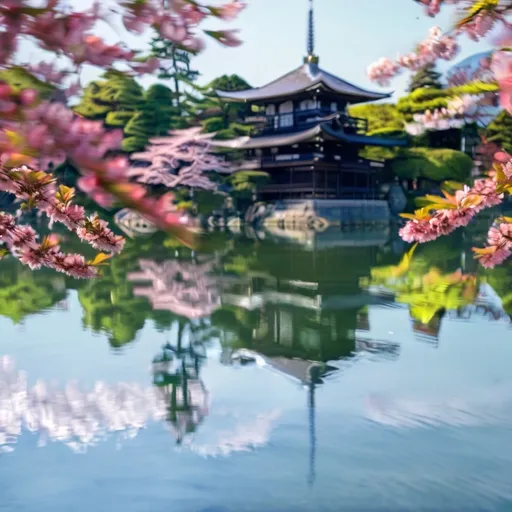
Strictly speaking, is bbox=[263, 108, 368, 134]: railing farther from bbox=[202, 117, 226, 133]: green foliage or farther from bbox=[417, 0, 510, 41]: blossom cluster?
bbox=[417, 0, 510, 41]: blossom cluster

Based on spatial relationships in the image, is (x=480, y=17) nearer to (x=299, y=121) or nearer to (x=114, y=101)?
(x=299, y=121)

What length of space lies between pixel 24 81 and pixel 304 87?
27.0 metres

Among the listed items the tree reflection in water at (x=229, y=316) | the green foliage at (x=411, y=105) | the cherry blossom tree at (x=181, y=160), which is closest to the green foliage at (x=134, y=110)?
the cherry blossom tree at (x=181, y=160)

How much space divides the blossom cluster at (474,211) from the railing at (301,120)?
25522 mm

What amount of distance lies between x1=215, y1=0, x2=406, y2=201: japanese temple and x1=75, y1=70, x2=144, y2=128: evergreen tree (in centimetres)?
401

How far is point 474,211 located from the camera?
93.0 inches

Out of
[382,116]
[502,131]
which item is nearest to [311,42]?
[382,116]

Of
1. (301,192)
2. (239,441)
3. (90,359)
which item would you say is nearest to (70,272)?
(239,441)

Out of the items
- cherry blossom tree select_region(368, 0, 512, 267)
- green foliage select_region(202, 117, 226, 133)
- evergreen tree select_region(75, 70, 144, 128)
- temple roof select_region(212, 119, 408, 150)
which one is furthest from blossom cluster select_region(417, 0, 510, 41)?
green foliage select_region(202, 117, 226, 133)

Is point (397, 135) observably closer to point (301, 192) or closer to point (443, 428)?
point (301, 192)

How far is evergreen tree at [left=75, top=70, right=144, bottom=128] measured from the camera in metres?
27.4

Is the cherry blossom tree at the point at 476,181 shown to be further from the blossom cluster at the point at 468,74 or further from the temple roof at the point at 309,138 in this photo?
the temple roof at the point at 309,138

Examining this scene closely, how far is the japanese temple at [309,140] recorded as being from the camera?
26.9 m

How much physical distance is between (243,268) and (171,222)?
1248 centimetres
